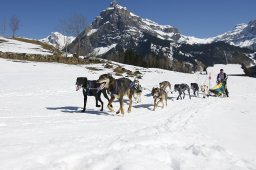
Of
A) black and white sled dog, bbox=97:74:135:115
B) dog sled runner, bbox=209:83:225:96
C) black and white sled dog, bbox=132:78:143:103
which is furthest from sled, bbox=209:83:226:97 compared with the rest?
black and white sled dog, bbox=97:74:135:115

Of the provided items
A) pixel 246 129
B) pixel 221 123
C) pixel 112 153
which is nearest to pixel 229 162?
pixel 112 153

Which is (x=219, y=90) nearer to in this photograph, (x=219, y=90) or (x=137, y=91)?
(x=219, y=90)

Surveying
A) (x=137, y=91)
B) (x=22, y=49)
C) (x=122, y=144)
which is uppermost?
→ (x=22, y=49)

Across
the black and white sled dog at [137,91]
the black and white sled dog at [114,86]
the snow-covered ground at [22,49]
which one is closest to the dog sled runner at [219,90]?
the black and white sled dog at [137,91]

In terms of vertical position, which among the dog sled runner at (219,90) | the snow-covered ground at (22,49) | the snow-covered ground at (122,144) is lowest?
the snow-covered ground at (122,144)

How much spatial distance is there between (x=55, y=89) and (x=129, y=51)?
104m

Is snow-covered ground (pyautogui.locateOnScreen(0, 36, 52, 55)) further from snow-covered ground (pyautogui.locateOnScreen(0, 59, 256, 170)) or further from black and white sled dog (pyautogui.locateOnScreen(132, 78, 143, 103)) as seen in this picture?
snow-covered ground (pyautogui.locateOnScreen(0, 59, 256, 170))

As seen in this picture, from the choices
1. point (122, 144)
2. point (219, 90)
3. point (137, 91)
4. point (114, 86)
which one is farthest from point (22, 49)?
point (122, 144)

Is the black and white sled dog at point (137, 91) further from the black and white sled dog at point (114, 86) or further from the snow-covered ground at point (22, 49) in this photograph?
the snow-covered ground at point (22, 49)

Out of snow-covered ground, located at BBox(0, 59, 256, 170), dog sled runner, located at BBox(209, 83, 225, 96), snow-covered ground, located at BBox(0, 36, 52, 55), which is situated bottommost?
snow-covered ground, located at BBox(0, 59, 256, 170)

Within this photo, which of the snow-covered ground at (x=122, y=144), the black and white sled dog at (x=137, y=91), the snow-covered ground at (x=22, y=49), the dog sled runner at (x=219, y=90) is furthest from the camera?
the snow-covered ground at (x=22, y=49)

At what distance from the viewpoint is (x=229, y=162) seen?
6.70 metres

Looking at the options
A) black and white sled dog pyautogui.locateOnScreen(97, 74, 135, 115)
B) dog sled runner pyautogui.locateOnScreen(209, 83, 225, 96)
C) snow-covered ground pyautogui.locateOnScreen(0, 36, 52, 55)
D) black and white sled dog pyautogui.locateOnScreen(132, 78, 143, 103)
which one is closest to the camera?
black and white sled dog pyautogui.locateOnScreen(97, 74, 135, 115)

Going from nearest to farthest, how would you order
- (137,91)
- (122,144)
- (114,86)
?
1. (122,144)
2. (114,86)
3. (137,91)
